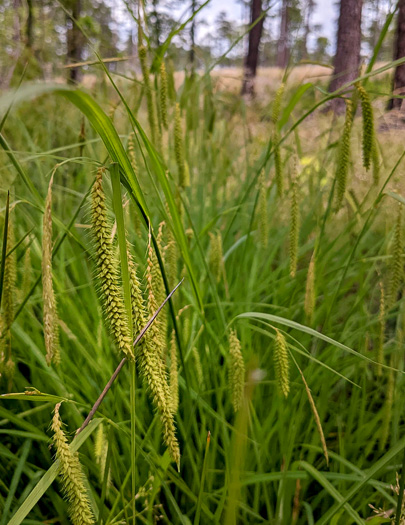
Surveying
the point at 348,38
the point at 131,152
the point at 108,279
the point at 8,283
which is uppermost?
the point at 348,38

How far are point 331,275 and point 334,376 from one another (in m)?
0.41

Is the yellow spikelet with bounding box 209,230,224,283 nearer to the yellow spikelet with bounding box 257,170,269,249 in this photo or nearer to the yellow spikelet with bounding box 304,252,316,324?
the yellow spikelet with bounding box 257,170,269,249

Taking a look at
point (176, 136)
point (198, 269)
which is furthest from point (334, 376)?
point (176, 136)

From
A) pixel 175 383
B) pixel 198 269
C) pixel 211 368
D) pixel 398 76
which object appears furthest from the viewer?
pixel 398 76

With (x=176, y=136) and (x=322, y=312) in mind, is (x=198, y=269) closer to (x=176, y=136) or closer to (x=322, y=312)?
(x=322, y=312)

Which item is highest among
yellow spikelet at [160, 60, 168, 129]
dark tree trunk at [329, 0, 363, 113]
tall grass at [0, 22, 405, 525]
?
dark tree trunk at [329, 0, 363, 113]

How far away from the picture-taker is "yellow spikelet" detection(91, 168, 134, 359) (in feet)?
1.64

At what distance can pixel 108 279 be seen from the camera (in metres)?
0.52

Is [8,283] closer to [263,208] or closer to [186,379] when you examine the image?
[186,379]

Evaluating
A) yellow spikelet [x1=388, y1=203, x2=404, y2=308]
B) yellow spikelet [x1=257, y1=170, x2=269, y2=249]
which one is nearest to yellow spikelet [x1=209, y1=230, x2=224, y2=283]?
yellow spikelet [x1=257, y1=170, x2=269, y2=249]

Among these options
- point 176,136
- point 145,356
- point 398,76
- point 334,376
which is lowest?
point 334,376

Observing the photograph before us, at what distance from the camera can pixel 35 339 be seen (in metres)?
1.43

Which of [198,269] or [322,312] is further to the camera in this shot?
[198,269]

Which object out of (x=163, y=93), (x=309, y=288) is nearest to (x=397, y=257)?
(x=309, y=288)
